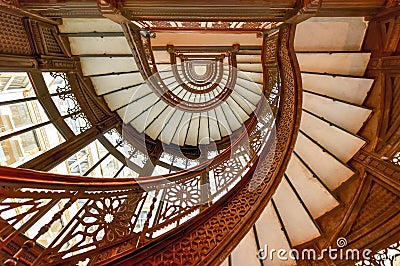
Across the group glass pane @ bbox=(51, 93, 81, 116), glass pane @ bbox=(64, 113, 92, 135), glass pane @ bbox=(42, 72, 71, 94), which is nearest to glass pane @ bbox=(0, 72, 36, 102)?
glass pane @ bbox=(42, 72, 71, 94)

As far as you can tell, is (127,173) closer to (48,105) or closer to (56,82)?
(48,105)

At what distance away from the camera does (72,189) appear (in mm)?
1861

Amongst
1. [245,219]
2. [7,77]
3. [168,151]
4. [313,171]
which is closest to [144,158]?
[168,151]

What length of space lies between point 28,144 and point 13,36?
1718 mm

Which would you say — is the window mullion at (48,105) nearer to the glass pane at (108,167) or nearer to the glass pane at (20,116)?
the glass pane at (20,116)

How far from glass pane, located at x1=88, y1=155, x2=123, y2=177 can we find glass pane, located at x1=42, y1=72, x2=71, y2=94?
1.79 metres

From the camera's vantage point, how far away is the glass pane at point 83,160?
15.9 feet

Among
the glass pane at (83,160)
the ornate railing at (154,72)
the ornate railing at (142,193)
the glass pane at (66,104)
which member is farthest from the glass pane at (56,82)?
the ornate railing at (142,193)

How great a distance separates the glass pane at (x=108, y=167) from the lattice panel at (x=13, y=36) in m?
2.70

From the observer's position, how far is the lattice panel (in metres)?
3.50

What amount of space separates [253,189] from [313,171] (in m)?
1.58

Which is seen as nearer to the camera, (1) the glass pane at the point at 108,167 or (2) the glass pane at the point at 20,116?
(2) the glass pane at the point at 20,116

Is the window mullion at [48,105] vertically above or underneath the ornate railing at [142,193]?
above

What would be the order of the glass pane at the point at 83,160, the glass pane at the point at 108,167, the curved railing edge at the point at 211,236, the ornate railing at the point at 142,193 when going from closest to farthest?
the ornate railing at the point at 142,193, the curved railing edge at the point at 211,236, the glass pane at the point at 83,160, the glass pane at the point at 108,167
